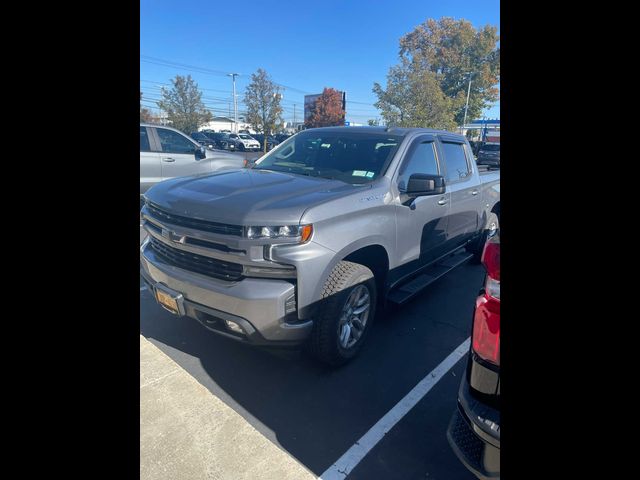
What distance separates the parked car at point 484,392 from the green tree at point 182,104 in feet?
127

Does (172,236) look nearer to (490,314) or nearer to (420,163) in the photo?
(490,314)

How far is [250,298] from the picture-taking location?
2.51 meters

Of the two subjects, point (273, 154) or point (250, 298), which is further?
point (273, 154)

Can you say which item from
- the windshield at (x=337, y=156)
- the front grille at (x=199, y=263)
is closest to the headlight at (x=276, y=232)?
the front grille at (x=199, y=263)

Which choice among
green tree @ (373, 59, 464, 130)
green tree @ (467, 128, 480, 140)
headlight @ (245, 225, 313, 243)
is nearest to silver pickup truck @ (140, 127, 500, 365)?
headlight @ (245, 225, 313, 243)

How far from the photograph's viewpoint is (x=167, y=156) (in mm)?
8539

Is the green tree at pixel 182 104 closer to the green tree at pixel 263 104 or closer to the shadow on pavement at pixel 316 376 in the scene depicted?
the green tree at pixel 263 104

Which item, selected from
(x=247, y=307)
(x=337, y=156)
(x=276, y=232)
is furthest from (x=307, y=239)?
(x=337, y=156)

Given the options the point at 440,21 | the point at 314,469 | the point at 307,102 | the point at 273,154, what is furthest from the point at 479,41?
the point at 314,469

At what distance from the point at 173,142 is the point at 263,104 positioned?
29380mm
